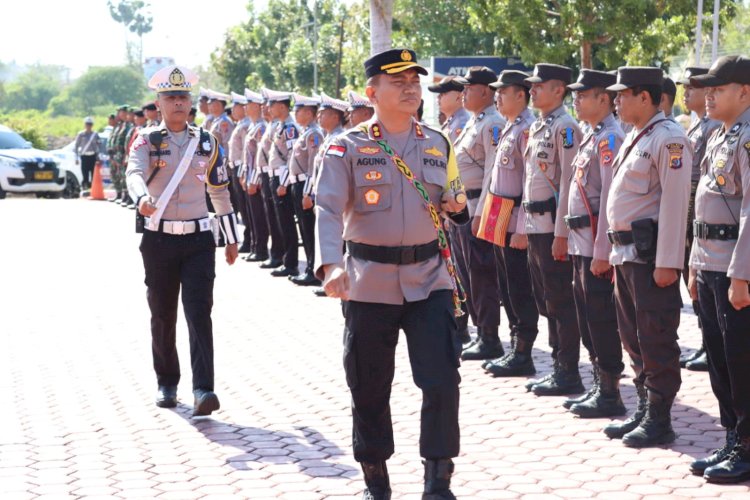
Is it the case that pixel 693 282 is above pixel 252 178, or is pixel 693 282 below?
above

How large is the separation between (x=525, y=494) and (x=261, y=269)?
10599 millimetres

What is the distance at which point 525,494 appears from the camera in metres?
5.96

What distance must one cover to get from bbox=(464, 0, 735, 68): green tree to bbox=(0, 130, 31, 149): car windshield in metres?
13.7

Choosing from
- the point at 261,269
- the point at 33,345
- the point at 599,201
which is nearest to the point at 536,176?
the point at 599,201

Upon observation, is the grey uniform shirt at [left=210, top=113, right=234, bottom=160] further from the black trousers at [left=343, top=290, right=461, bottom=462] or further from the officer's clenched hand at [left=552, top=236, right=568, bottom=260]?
the black trousers at [left=343, top=290, right=461, bottom=462]

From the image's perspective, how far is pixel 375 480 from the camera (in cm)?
572

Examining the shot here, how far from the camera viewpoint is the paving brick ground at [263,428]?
621 centimetres

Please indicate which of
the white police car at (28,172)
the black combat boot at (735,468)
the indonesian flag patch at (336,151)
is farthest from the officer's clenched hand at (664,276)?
the white police car at (28,172)

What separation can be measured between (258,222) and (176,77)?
349 inches

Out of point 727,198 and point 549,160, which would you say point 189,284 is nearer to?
point 549,160

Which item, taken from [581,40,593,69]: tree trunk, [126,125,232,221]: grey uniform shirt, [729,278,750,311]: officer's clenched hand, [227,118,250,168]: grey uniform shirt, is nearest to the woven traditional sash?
[729,278,750,311]: officer's clenched hand

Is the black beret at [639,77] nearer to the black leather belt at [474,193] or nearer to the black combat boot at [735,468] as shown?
the black combat boot at [735,468]

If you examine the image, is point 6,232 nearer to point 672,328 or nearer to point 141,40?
point 672,328

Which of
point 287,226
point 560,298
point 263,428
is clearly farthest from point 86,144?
point 263,428
